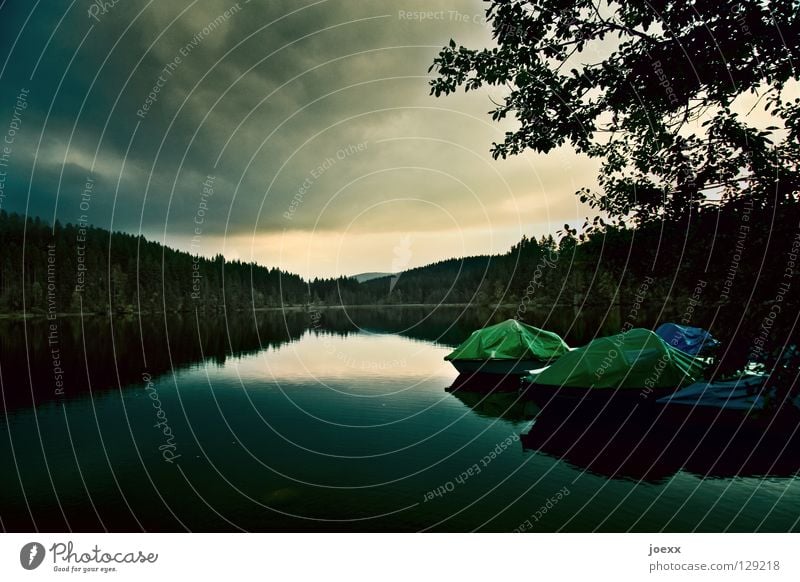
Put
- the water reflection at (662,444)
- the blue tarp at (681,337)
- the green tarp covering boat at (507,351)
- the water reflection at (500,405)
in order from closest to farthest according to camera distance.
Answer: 1. the water reflection at (662,444)
2. the water reflection at (500,405)
3. the green tarp covering boat at (507,351)
4. the blue tarp at (681,337)

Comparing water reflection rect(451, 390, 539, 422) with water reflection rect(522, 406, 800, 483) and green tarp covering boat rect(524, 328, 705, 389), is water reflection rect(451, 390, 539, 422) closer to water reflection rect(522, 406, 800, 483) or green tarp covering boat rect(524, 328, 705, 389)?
water reflection rect(522, 406, 800, 483)

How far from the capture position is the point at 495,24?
9.82 m

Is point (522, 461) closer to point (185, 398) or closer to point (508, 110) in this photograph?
point (508, 110)

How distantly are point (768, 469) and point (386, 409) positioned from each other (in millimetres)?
18896

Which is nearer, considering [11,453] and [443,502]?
[443,502]

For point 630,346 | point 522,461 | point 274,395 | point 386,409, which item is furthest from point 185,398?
point 630,346

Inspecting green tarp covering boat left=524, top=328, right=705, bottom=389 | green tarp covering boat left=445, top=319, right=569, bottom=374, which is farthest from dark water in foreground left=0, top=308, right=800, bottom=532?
green tarp covering boat left=445, top=319, right=569, bottom=374

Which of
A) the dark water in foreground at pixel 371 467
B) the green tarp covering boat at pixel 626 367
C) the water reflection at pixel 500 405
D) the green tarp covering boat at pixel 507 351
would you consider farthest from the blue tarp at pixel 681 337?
the dark water in foreground at pixel 371 467
